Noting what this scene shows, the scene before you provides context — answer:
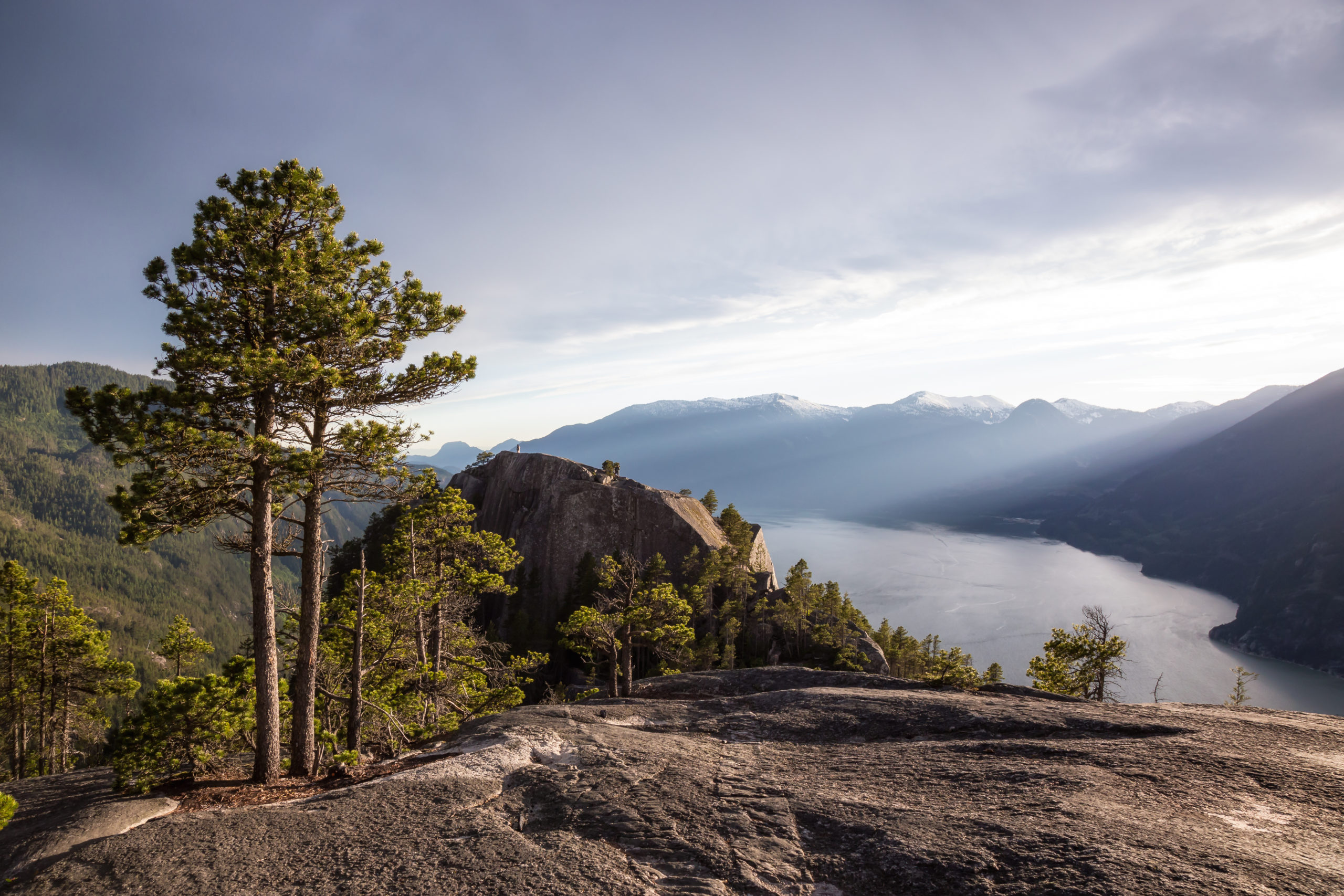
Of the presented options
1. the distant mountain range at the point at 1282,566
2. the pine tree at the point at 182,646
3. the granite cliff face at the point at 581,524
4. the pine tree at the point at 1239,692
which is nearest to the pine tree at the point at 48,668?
the pine tree at the point at 182,646

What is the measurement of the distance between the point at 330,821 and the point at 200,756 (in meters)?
6.40

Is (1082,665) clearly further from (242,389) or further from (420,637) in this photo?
(242,389)

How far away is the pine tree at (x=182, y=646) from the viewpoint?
24.7 m

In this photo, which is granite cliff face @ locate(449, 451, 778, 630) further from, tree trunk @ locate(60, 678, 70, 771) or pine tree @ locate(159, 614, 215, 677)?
tree trunk @ locate(60, 678, 70, 771)

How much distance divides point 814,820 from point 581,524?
5385cm

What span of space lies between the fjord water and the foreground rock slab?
76537 mm

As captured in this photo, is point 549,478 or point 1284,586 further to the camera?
point 1284,586

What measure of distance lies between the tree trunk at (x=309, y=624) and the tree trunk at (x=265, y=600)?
0.59 meters

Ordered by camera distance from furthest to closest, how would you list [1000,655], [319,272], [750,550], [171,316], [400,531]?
[1000,655] → [750,550] → [400,531] → [319,272] → [171,316]

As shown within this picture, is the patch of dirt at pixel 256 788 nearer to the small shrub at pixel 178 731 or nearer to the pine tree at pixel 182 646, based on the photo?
the small shrub at pixel 178 731

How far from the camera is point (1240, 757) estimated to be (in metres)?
9.12

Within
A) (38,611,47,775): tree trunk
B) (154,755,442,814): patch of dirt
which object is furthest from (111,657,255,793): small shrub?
(38,611,47,775): tree trunk

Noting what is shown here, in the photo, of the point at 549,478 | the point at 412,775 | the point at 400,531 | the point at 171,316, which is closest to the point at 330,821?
the point at 412,775

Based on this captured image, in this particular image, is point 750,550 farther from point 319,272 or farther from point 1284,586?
point 1284,586
